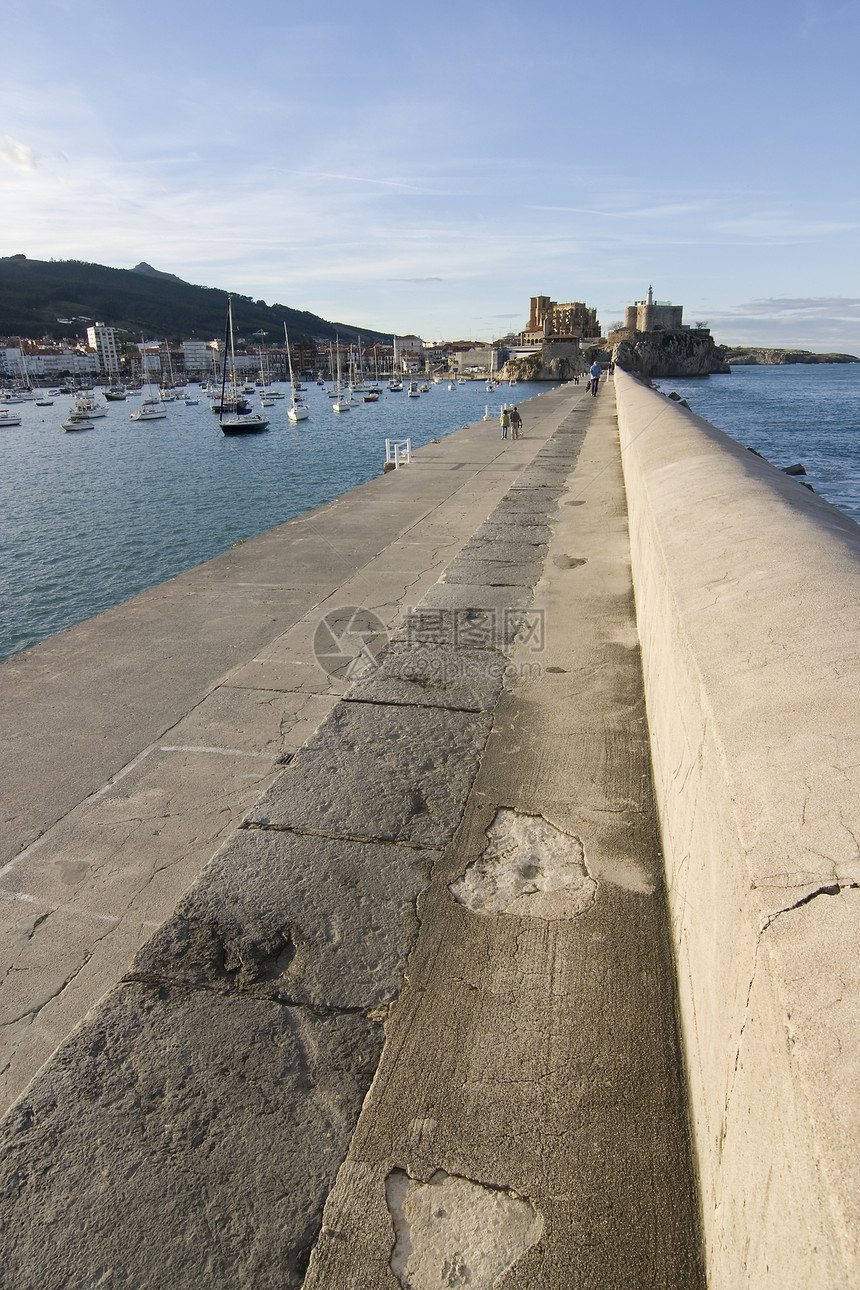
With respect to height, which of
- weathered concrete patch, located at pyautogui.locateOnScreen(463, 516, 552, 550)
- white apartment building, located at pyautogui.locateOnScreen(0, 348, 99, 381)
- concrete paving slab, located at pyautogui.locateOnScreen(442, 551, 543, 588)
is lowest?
concrete paving slab, located at pyautogui.locateOnScreen(442, 551, 543, 588)

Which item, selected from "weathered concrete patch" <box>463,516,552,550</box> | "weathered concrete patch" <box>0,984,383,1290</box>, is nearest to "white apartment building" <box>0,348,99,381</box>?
"weathered concrete patch" <box>463,516,552,550</box>

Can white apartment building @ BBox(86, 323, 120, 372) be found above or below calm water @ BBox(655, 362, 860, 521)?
above

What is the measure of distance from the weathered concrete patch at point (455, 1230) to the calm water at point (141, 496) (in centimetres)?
1648

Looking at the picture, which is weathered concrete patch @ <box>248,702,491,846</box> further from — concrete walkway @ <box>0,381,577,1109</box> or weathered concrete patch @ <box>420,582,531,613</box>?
weathered concrete patch @ <box>420,582,531,613</box>

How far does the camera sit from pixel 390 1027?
6.14 feet

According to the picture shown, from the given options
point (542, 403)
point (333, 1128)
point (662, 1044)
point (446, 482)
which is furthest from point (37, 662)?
point (542, 403)

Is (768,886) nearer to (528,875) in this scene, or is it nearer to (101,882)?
(528,875)

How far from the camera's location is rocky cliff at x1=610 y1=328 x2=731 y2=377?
104m

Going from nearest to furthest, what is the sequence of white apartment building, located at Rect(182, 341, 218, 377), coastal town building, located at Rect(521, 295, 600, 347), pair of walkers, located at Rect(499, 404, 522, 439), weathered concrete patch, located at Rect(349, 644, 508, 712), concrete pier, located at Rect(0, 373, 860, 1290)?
1. concrete pier, located at Rect(0, 373, 860, 1290)
2. weathered concrete patch, located at Rect(349, 644, 508, 712)
3. pair of walkers, located at Rect(499, 404, 522, 439)
4. coastal town building, located at Rect(521, 295, 600, 347)
5. white apartment building, located at Rect(182, 341, 218, 377)

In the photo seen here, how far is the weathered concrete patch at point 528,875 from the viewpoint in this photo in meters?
2.23

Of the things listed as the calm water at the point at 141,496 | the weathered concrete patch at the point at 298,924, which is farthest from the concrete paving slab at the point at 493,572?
the calm water at the point at 141,496

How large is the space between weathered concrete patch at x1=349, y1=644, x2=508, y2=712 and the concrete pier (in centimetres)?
3

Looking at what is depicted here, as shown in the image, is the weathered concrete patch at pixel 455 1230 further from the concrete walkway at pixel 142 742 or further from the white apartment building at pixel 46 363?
the white apartment building at pixel 46 363

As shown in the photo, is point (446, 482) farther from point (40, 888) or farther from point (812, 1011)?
point (812, 1011)
